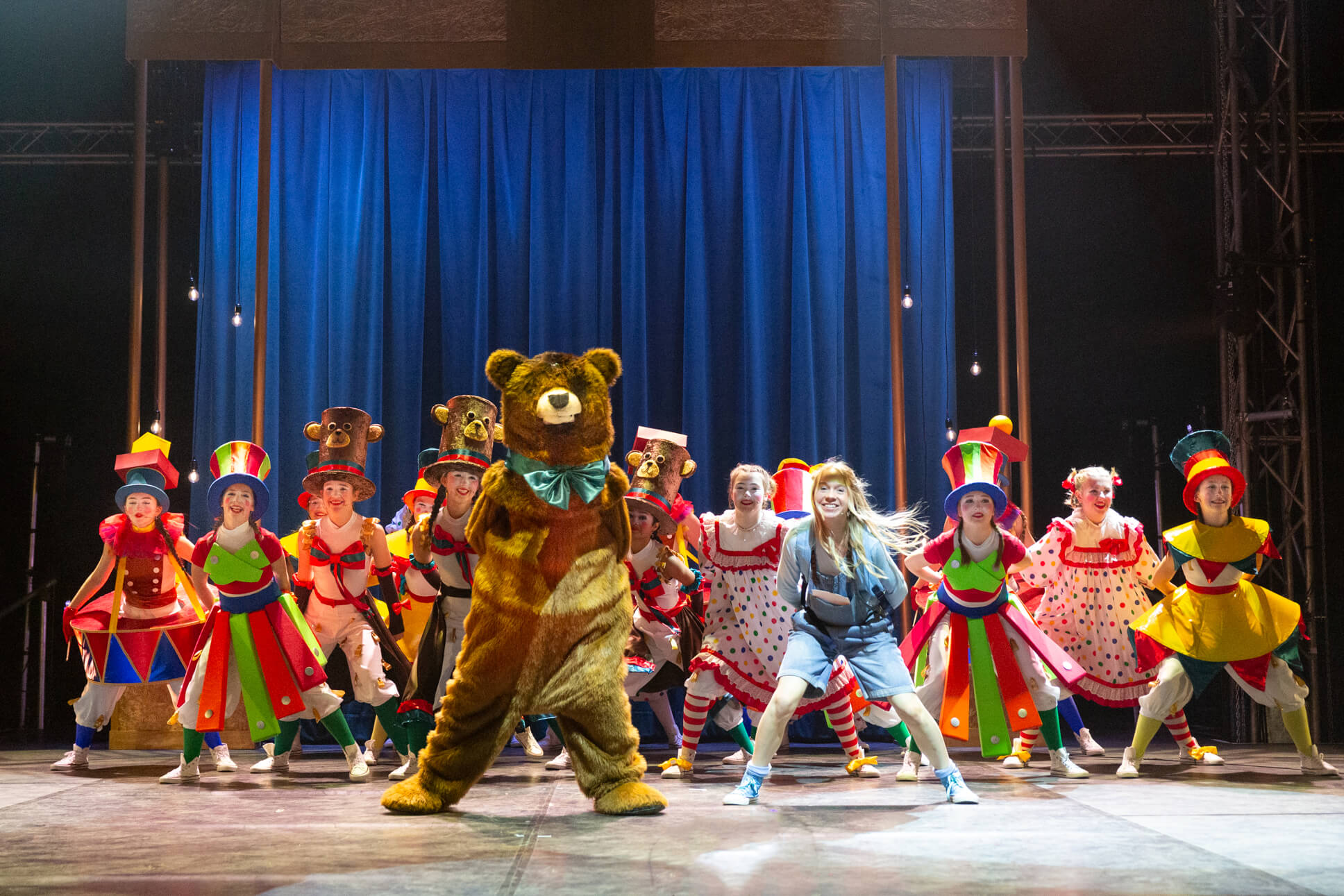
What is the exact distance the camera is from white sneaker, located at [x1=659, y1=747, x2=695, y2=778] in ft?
16.5

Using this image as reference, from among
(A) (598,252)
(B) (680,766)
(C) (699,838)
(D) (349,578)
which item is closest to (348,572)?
(D) (349,578)

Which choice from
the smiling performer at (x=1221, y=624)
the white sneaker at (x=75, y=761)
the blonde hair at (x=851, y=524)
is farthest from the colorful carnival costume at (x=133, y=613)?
the smiling performer at (x=1221, y=624)

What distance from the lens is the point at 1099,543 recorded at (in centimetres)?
574

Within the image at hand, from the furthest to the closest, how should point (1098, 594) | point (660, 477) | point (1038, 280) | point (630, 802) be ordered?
point (1038, 280)
point (1098, 594)
point (660, 477)
point (630, 802)

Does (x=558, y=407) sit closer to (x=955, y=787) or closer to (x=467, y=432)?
(x=467, y=432)

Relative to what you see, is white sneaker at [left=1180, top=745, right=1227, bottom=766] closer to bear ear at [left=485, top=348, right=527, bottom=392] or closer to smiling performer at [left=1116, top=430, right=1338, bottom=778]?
smiling performer at [left=1116, top=430, right=1338, bottom=778]

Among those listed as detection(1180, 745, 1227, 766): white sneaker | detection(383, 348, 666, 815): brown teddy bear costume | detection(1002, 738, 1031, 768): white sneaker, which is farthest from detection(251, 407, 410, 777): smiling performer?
detection(1180, 745, 1227, 766): white sneaker

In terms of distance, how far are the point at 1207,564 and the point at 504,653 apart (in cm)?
298

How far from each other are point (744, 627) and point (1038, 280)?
14.2 ft

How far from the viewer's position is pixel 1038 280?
27.6ft

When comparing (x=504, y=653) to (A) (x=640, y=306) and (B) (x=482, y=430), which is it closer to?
(B) (x=482, y=430)

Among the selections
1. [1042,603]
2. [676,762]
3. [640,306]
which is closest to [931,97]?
[640,306]

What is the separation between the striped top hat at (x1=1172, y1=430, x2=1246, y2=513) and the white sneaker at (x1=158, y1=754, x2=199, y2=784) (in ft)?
14.0

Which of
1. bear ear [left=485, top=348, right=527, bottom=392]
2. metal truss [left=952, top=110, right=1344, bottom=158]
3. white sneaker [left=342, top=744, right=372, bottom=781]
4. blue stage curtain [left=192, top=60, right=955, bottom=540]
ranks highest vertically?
metal truss [left=952, top=110, right=1344, bottom=158]
